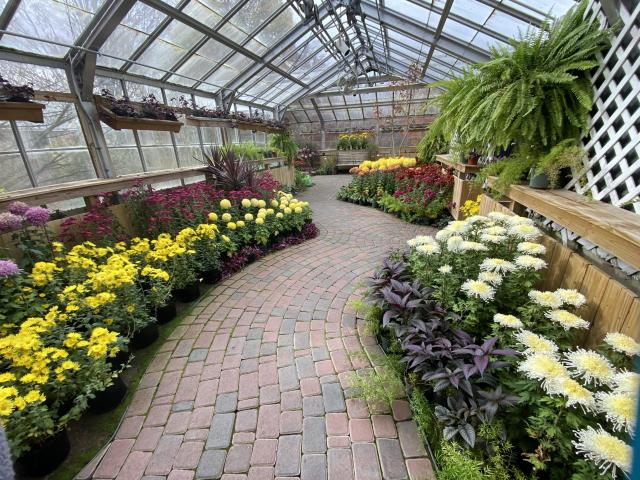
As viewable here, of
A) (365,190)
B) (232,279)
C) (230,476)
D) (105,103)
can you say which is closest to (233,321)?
(232,279)

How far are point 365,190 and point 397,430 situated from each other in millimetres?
5611

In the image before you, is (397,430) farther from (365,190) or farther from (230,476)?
(365,190)

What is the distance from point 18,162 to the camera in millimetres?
3619

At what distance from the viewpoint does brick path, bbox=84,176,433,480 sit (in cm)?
145

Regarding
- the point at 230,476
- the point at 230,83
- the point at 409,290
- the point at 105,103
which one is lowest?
the point at 230,476

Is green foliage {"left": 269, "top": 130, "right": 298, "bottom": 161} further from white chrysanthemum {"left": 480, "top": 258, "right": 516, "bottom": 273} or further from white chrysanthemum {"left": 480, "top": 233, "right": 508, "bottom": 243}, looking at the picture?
white chrysanthemum {"left": 480, "top": 258, "right": 516, "bottom": 273}

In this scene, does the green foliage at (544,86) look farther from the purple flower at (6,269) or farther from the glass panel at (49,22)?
the glass panel at (49,22)

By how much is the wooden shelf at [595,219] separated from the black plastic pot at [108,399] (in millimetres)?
2720

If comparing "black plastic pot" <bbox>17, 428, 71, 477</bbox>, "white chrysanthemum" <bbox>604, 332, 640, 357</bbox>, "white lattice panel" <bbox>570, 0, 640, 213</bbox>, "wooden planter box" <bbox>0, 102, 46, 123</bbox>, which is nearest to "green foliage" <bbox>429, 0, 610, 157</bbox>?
"white lattice panel" <bbox>570, 0, 640, 213</bbox>

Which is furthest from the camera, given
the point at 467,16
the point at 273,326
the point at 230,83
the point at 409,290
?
the point at 230,83

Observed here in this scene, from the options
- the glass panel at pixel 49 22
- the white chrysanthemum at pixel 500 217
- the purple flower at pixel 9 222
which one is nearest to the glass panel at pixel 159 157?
the glass panel at pixel 49 22

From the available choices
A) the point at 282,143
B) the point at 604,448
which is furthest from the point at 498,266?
the point at 282,143

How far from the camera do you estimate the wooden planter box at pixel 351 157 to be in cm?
1227

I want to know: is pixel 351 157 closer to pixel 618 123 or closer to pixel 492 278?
pixel 618 123
